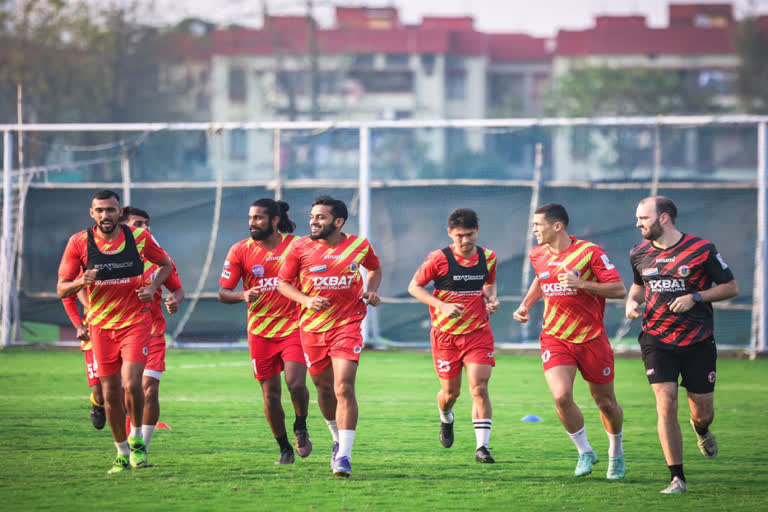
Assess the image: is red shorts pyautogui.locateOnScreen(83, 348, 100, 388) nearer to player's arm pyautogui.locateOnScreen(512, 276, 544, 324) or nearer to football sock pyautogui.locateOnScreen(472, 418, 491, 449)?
football sock pyautogui.locateOnScreen(472, 418, 491, 449)

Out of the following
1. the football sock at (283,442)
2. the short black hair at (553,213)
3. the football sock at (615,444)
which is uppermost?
the short black hair at (553,213)

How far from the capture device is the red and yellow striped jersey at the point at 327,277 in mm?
8508

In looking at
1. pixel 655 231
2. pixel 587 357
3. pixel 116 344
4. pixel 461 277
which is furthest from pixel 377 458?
pixel 655 231

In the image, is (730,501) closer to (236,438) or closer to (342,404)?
(342,404)

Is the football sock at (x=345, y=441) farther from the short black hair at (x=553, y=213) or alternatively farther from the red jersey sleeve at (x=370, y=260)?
the short black hair at (x=553, y=213)

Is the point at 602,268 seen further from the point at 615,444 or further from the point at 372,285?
the point at 372,285

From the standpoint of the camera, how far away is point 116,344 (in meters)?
8.54

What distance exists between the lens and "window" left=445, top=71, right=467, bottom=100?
70.5 m

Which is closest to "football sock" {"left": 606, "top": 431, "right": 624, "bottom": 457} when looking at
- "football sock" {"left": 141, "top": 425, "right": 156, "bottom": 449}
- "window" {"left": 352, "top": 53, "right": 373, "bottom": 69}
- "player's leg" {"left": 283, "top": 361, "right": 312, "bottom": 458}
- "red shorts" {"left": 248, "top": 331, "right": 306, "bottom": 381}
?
"player's leg" {"left": 283, "top": 361, "right": 312, "bottom": 458}

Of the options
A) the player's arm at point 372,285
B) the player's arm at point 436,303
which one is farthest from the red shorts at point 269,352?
the player's arm at point 436,303

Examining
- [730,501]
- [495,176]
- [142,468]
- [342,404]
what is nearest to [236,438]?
[142,468]

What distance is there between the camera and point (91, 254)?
8516 millimetres

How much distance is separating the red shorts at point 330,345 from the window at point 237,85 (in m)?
59.4

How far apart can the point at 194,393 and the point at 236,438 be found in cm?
351
